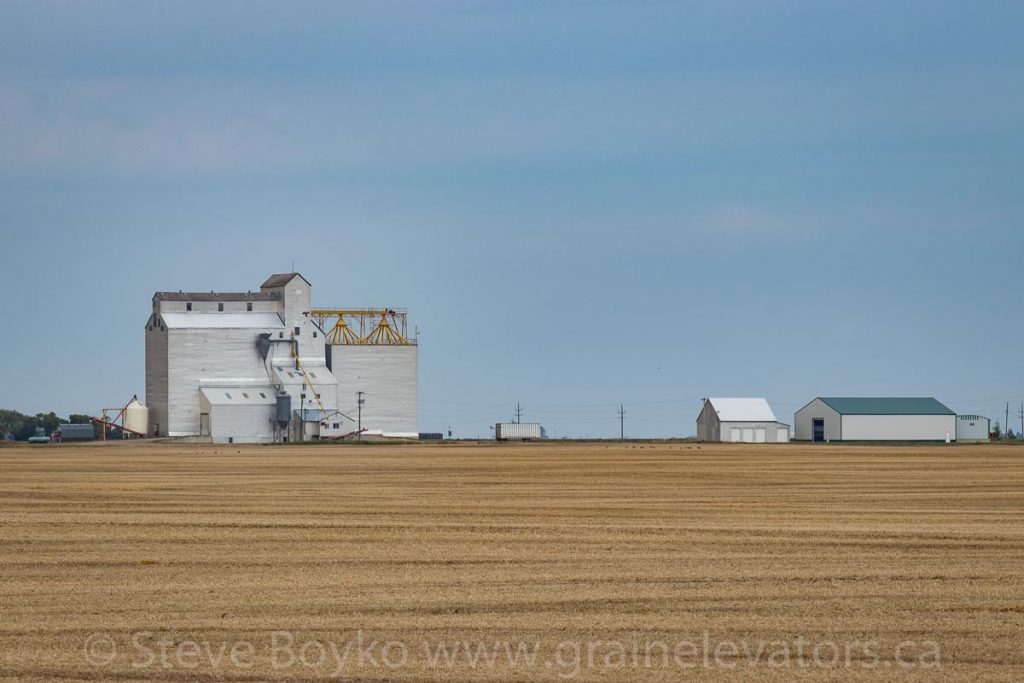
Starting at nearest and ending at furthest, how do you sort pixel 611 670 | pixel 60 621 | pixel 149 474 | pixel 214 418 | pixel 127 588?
pixel 611 670 < pixel 60 621 < pixel 127 588 < pixel 149 474 < pixel 214 418

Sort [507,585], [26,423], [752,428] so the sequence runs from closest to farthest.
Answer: [507,585] → [752,428] → [26,423]

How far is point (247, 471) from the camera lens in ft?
175

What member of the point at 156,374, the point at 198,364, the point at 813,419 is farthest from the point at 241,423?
the point at 813,419

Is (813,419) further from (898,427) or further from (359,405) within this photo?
(359,405)

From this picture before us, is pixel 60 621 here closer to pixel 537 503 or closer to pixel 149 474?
pixel 537 503

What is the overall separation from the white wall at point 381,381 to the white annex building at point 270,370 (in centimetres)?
8

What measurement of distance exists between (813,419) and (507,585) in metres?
107

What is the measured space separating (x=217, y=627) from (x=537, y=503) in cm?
1867

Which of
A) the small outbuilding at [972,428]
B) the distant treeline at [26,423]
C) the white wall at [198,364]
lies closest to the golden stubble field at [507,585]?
the white wall at [198,364]

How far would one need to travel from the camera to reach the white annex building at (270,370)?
112188 mm

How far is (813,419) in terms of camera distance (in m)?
125

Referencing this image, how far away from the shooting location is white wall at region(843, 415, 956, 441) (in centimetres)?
11981

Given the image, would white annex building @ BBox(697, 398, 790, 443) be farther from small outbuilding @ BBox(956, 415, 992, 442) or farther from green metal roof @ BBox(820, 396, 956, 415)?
small outbuilding @ BBox(956, 415, 992, 442)

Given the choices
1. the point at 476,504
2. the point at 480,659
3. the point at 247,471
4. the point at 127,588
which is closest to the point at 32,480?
the point at 247,471
